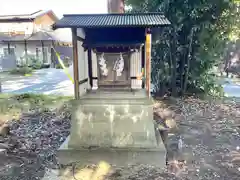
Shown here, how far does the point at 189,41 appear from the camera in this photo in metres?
6.91

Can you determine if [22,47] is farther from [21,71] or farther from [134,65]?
[134,65]

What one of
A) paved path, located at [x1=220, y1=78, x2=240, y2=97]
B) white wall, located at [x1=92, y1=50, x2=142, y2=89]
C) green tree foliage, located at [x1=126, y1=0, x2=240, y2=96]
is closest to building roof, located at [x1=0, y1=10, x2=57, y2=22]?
green tree foliage, located at [x1=126, y1=0, x2=240, y2=96]

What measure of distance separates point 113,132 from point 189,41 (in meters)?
4.45

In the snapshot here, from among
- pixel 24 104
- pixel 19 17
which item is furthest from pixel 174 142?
pixel 19 17

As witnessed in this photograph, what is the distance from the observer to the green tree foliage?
6.66m

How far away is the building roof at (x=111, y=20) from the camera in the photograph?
3.22 metres

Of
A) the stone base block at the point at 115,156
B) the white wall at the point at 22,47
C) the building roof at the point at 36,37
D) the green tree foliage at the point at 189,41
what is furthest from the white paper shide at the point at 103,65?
the white wall at the point at 22,47

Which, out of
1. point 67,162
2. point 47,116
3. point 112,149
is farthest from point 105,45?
point 47,116

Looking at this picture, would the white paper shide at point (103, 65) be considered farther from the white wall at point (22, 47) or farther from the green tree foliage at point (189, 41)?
the white wall at point (22, 47)

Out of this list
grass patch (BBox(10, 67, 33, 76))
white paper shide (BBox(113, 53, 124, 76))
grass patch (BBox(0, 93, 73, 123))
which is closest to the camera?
white paper shide (BBox(113, 53, 124, 76))

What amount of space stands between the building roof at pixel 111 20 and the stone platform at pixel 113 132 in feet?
3.65

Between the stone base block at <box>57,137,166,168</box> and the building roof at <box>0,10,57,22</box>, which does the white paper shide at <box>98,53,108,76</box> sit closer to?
the stone base block at <box>57,137,166,168</box>

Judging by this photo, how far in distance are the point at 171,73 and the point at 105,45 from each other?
4.18 metres

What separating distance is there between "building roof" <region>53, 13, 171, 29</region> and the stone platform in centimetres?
111
